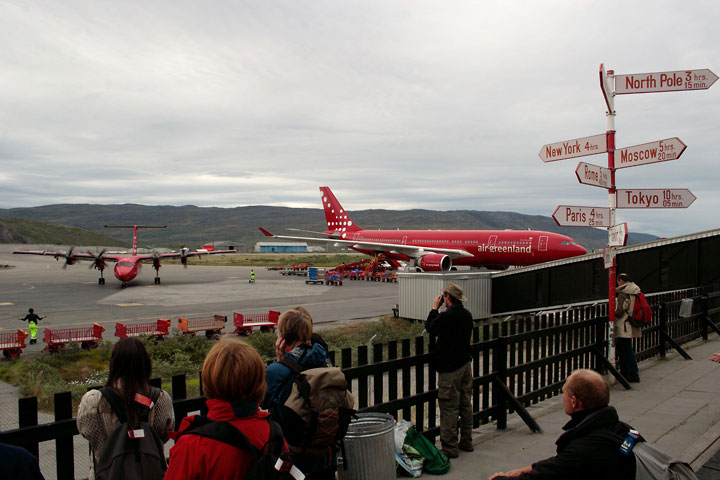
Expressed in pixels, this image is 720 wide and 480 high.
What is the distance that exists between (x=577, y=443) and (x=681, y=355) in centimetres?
969

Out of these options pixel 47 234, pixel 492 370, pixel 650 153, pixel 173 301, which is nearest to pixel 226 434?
pixel 492 370

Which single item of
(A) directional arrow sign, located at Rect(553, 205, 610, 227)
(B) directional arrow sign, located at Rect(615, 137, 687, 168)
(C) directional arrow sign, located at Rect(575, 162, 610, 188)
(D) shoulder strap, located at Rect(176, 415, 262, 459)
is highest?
(B) directional arrow sign, located at Rect(615, 137, 687, 168)

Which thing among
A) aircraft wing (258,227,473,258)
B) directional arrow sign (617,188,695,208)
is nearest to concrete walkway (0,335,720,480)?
directional arrow sign (617,188,695,208)

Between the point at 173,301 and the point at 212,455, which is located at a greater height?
the point at 212,455

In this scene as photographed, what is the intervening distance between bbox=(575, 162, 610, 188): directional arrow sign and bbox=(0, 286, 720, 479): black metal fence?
6.83 ft

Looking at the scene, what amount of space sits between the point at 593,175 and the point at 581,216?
623 millimetres

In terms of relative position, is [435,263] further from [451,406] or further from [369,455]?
[369,455]

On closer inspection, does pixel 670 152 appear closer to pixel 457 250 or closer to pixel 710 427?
pixel 710 427

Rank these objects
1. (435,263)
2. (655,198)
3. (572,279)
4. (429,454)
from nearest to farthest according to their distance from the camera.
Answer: (429,454) → (655,198) → (572,279) → (435,263)

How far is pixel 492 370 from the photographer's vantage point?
659 centimetres

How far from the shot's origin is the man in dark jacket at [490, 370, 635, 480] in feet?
9.49

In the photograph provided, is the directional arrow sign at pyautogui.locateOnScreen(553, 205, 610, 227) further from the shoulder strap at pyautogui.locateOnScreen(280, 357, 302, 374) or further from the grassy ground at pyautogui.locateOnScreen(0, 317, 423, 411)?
the grassy ground at pyautogui.locateOnScreen(0, 317, 423, 411)

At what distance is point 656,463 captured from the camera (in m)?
2.92

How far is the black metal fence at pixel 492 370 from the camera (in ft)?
10.7
